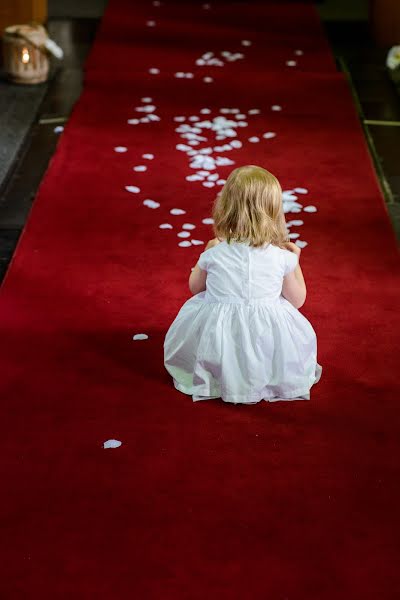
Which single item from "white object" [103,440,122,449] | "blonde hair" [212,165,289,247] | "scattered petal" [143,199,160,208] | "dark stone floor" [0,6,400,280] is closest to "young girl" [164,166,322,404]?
"blonde hair" [212,165,289,247]

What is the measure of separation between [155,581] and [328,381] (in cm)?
110

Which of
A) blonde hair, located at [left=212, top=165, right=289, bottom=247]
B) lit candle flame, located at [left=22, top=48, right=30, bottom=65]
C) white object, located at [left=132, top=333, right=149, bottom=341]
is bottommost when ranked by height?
lit candle flame, located at [left=22, top=48, right=30, bottom=65]

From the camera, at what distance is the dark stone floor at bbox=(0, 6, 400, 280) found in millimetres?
4859

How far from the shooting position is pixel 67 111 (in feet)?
20.1

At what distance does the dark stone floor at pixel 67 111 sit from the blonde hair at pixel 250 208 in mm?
1347

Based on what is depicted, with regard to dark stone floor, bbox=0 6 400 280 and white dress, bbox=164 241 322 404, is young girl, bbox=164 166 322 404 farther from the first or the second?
dark stone floor, bbox=0 6 400 280

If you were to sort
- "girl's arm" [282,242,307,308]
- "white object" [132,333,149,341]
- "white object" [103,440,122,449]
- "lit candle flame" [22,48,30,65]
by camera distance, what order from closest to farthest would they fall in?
"white object" [103,440,122,449]
"girl's arm" [282,242,307,308]
"white object" [132,333,149,341]
"lit candle flame" [22,48,30,65]

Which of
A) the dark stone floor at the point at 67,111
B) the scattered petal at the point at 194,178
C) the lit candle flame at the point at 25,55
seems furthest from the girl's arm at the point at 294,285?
the lit candle flame at the point at 25,55

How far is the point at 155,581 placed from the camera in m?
2.42

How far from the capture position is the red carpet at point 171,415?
2.49 meters

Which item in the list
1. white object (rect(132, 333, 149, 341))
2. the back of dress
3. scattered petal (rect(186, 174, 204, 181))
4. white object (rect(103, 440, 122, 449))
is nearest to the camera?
white object (rect(103, 440, 122, 449))

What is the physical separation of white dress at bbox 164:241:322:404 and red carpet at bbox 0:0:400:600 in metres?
0.07

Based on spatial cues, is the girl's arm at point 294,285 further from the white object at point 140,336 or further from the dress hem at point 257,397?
the white object at point 140,336

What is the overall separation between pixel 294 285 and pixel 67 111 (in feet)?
11.0
